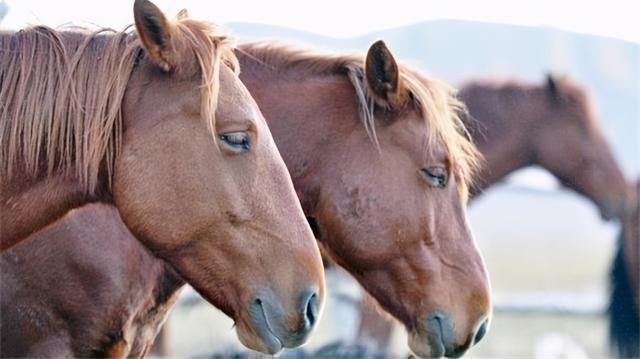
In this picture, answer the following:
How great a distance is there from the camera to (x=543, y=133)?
25.9 ft

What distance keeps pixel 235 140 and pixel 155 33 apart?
0.38 m

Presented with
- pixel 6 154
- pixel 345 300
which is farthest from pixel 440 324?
pixel 345 300

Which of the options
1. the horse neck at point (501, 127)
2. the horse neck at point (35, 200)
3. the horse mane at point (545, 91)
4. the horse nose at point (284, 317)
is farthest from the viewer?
the horse mane at point (545, 91)

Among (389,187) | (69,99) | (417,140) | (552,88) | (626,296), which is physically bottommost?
(626,296)

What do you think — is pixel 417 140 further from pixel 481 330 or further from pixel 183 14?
pixel 183 14

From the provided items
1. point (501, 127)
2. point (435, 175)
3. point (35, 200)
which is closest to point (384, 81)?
point (435, 175)

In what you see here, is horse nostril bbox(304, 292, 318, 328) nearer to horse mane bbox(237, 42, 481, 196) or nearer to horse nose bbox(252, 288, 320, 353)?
horse nose bbox(252, 288, 320, 353)

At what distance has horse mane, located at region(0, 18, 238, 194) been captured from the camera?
11.7ft

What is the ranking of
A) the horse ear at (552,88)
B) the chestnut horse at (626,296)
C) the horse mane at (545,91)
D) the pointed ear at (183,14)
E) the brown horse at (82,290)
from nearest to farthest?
the pointed ear at (183,14) → the brown horse at (82,290) → the horse mane at (545,91) → the horse ear at (552,88) → the chestnut horse at (626,296)

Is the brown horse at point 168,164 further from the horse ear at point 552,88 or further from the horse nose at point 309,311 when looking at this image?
the horse ear at point 552,88

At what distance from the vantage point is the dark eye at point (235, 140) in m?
3.55

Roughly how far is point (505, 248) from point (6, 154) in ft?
107

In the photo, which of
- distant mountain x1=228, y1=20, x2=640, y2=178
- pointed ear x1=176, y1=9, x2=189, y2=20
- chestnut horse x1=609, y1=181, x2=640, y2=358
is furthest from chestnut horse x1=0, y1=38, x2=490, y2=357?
distant mountain x1=228, y1=20, x2=640, y2=178

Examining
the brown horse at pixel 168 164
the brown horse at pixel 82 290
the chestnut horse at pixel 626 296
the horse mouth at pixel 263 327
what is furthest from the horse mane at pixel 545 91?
the horse mouth at pixel 263 327
